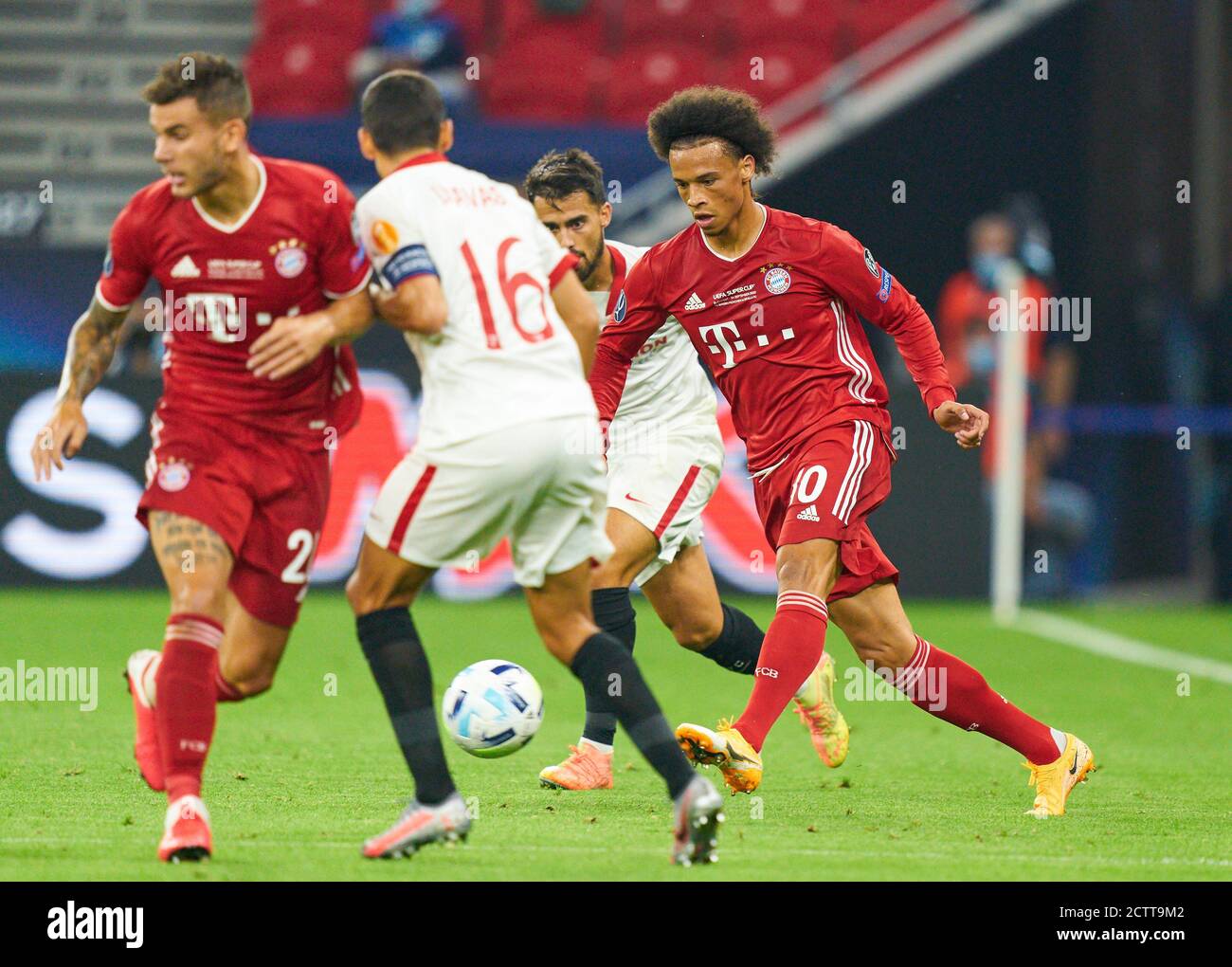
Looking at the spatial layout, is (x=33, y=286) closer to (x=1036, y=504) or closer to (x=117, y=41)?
(x=117, y=41)

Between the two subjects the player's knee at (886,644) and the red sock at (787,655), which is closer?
the red sock at (787,655)

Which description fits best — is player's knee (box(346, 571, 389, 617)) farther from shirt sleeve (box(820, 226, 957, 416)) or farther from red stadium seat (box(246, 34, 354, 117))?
red stadium seat (box(246, 34, 354, 117))

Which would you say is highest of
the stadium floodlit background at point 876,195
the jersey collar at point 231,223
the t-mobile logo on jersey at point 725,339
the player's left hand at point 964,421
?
the stadium floodlit background at point 876,195

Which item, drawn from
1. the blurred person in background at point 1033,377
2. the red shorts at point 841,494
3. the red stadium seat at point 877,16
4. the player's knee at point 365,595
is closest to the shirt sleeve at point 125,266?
the player's knee at point 365,595

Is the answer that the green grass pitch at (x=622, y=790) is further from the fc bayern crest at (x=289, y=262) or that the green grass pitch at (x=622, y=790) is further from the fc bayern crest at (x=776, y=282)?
the fc bayern crest at (x=776, y=282)

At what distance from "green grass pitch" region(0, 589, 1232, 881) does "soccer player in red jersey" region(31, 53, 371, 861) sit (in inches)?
16.3

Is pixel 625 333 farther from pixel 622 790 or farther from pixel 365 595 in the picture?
pixel 365 595

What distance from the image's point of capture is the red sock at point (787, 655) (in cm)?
597

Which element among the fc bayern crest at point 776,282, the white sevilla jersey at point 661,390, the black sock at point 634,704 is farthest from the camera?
the white sevilla jersey at point 661,390

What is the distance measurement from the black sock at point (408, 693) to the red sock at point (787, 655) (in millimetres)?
1273

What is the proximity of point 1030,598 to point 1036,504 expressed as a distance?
28.1 inches

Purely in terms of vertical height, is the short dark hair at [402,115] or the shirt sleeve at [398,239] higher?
the short dark hair at [402,115]

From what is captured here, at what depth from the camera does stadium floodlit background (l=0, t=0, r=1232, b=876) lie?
13.1 meters

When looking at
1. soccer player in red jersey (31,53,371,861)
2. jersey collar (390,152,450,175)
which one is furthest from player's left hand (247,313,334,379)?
jersey collar (390,152,450,175)
